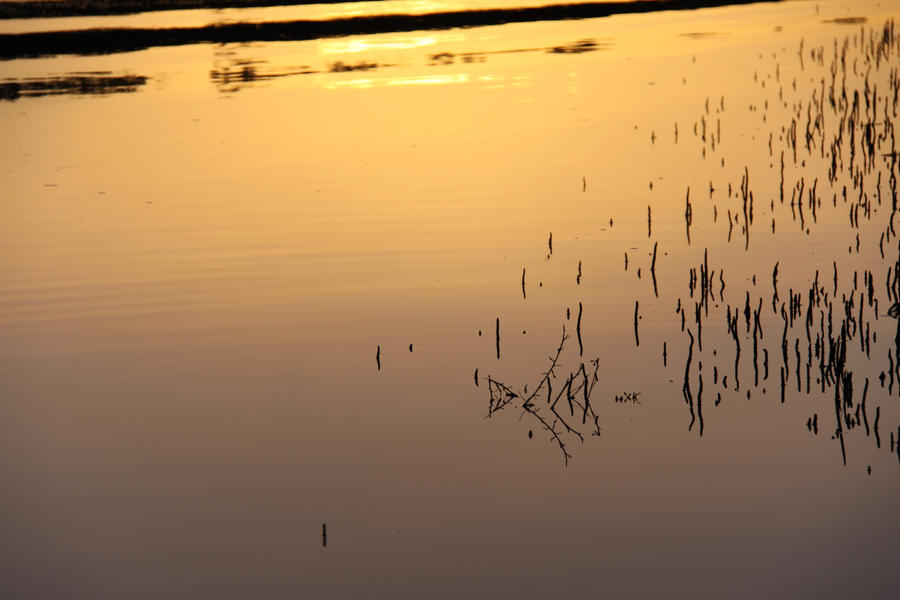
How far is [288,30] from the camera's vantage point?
1534 inches

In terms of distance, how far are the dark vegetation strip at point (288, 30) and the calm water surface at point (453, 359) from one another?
18013mm

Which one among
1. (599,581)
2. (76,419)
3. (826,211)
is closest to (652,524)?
(599,581)

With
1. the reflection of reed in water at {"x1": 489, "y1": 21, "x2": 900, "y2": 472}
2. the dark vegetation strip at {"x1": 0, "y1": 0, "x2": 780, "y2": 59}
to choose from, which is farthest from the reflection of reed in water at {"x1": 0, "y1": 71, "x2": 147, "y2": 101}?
the reflection of reed in water at {"x1": 489, "y1": 21, "x2": 900, "y2": 472}

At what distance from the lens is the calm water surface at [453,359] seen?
551 centimetres

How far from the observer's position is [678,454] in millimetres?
6406

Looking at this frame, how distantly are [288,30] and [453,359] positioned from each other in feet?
107

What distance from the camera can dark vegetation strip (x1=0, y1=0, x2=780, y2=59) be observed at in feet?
117

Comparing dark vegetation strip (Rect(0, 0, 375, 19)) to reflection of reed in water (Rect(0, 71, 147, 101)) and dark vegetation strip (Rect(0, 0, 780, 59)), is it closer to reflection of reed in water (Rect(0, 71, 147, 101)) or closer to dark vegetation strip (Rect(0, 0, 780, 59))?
dark vegetation strip (Rect(0, 0, 780, 59))

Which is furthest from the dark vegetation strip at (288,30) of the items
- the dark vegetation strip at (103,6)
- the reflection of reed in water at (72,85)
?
the dark vegetation strip at (103,6)

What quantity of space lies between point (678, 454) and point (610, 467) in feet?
1.27

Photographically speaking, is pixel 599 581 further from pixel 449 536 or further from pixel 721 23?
pixel 721 23

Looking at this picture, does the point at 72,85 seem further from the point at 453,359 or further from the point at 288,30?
the point at 453,359

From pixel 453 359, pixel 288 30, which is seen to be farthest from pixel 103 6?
pixel 453 359

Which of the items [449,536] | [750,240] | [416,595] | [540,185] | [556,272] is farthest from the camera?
[540,185]
